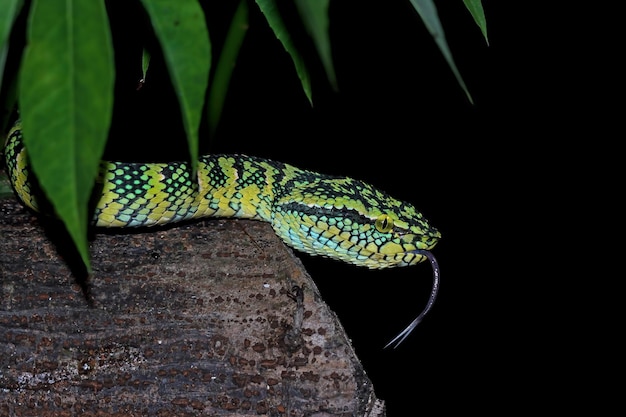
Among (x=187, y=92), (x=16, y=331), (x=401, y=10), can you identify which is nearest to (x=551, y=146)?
(x=401, y=10)

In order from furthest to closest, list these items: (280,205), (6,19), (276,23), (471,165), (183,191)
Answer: (471,165) → (280,205) → (183,191) → (276,23) → (6,19)

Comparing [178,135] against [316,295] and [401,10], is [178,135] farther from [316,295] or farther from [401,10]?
[316,295]

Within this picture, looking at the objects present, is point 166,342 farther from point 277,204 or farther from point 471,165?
point 471,165

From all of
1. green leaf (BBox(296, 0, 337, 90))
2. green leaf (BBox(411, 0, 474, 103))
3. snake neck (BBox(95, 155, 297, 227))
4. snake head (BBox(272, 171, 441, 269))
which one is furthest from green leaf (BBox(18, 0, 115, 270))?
snake head (BBox(272, 171, 441, 269))

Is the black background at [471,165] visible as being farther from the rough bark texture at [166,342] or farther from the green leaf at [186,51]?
the green leaf at [186,51]

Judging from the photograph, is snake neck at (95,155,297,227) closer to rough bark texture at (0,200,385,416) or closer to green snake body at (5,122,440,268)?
green snake body at (5,122,440,268)

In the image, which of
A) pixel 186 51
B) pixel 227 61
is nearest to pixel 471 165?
pixel 227 61
